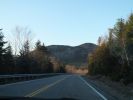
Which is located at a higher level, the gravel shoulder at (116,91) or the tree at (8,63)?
the tree at (8,63)

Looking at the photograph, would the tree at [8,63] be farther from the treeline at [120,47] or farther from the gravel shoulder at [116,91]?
the gravel shoulder at [116,91]

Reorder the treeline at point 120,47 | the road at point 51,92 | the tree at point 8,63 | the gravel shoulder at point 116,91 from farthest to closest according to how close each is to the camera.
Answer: the tree at point 8,63, the treeline at point 120,47, the gravel shoulder at point 116,91, the road at point 51,92

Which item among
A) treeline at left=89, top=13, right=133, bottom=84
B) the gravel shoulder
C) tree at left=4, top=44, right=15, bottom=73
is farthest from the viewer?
tree at left=4, top=44, right=15, bottom=73

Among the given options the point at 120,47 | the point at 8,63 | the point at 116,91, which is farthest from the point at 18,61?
the point at 116,91

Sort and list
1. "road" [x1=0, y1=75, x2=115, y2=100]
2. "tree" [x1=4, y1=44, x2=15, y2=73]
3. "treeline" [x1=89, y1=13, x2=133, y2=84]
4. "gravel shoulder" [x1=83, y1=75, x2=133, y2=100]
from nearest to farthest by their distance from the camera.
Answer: "road" [x1=0, y1=75, x2=115, y2=100]
"gravel shoulder" [x1=83, y1=75, x2=133, y2=100]
"treeline" [x1=89, y1=13, x2=133, y2=84]
"tree" [x1=4, y1=44, x2=15, y2=73]

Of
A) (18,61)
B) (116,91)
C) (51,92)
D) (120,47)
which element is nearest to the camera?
(51,92)

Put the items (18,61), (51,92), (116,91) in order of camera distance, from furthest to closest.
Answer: (18,61), (116,91), (51,92)

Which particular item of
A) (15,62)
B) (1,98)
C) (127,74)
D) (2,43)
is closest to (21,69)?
(15,62)

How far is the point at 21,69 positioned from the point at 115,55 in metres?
23.4

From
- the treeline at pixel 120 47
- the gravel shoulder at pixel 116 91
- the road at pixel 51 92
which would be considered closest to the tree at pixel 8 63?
the treeline at pixel 120 47

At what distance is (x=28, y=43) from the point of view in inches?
4631

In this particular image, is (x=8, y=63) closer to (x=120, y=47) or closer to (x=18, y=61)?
(x=18, y=61)

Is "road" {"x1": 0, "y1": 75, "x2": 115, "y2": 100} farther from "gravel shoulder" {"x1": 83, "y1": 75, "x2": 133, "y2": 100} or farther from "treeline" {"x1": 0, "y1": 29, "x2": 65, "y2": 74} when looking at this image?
"treeline" {"x1": 0, "y1": 29, "x2": 65, "y2": 74}

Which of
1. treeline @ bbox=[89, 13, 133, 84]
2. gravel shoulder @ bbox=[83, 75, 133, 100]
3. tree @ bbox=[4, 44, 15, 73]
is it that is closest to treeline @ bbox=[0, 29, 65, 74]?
tree @ bbox=[4, 44, 15, 73]
